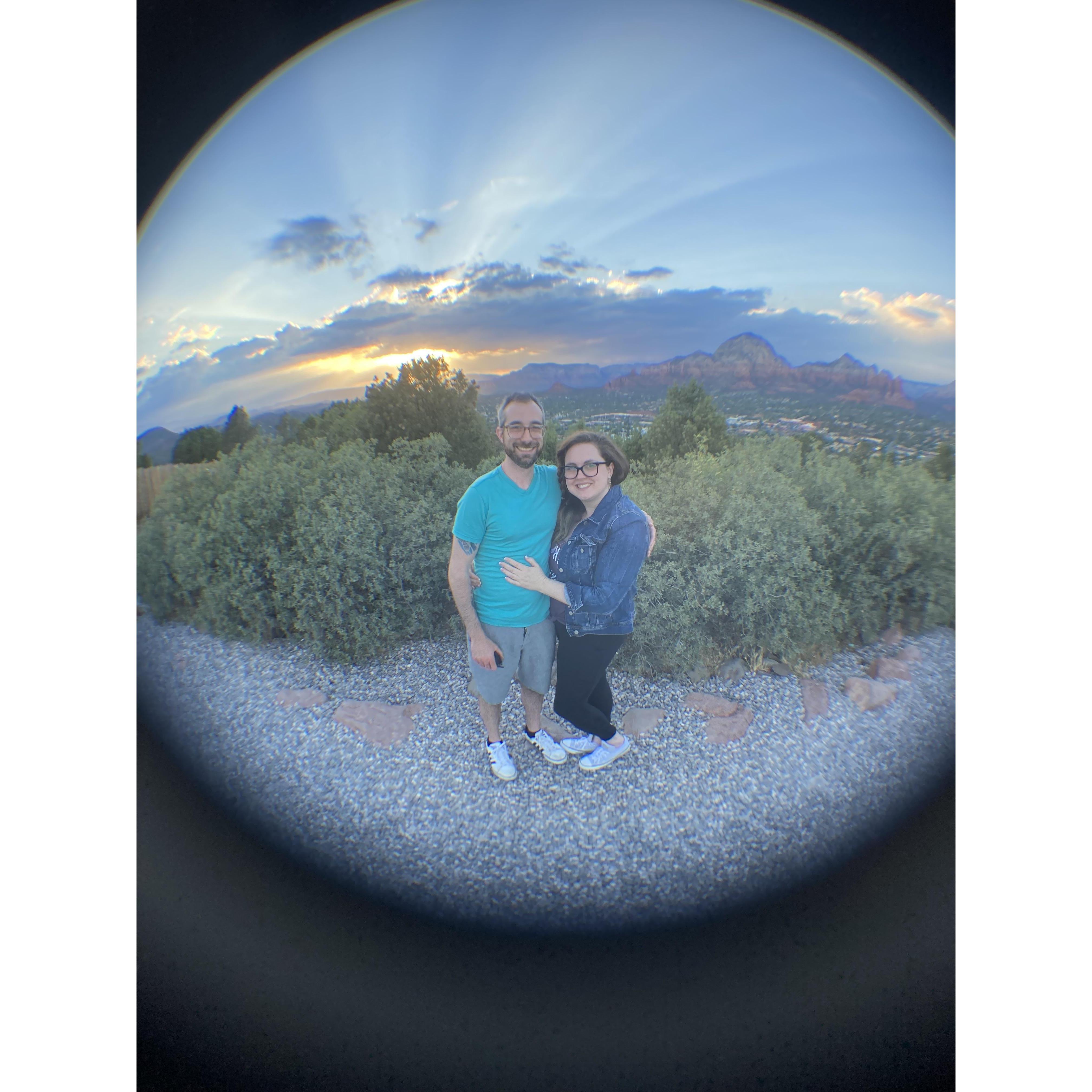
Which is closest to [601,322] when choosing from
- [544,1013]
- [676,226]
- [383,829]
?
[676,226]

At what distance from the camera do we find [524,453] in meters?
1.63

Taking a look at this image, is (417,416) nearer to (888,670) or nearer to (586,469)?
(586,469)

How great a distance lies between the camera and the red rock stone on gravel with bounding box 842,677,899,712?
170 cm

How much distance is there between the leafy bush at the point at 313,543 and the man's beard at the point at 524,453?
0.17 meters

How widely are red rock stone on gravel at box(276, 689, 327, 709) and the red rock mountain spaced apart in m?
1.34

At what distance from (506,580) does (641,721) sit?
630 mm

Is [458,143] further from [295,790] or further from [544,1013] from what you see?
[544,1013]

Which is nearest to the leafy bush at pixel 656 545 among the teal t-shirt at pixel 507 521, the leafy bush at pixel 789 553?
the leafy bush at pixel 789 553

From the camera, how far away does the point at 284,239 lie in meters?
1.67

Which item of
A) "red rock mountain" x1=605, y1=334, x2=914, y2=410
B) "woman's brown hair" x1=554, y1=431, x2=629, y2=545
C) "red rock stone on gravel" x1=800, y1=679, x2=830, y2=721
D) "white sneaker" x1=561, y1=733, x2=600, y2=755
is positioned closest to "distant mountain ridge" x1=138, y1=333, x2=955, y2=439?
"red rock mountain" x1=605, y1=334, x2=914, y2=410

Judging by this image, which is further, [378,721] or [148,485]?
[148,485]

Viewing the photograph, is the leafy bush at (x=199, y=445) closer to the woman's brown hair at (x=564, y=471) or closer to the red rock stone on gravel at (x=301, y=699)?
the red rock stone on gravel at (x=301, y=699)

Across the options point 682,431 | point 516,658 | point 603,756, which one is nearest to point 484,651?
point 516,658

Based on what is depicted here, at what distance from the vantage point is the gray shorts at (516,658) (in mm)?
1802
